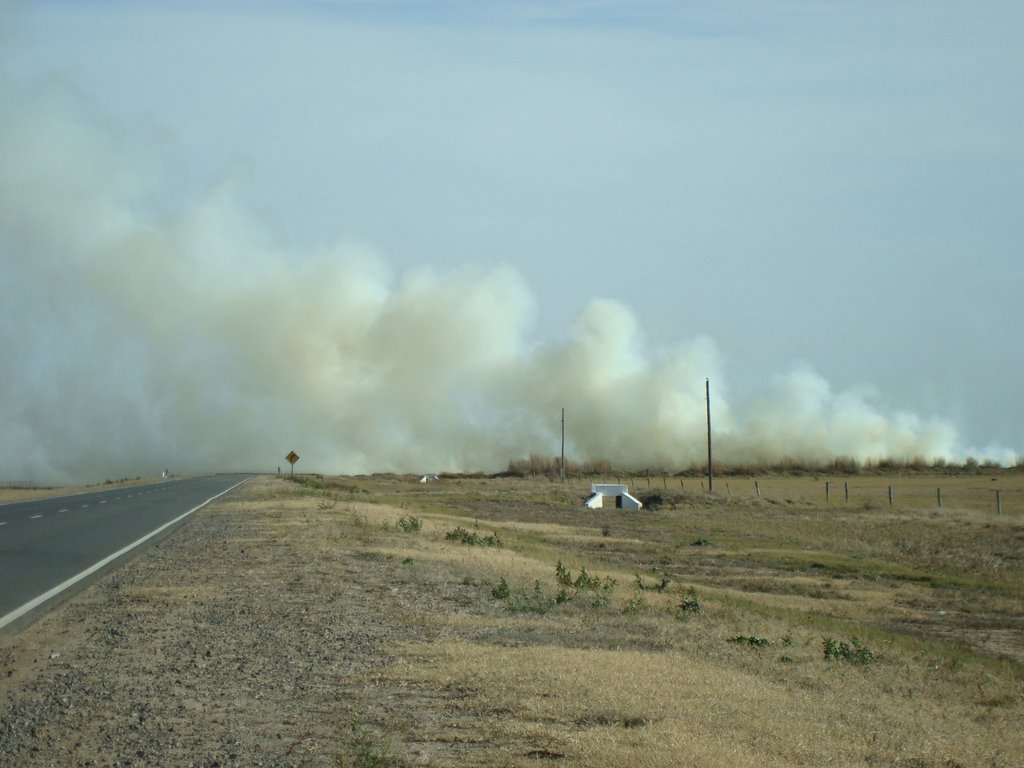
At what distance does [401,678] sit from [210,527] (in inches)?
832

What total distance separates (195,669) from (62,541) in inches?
669

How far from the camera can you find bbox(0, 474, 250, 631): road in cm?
1625

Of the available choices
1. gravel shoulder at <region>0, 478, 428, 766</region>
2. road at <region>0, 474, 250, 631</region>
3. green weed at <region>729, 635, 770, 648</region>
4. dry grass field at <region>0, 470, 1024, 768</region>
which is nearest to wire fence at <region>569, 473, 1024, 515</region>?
dry grass field at <region>0, 470, 1024, 768</region>

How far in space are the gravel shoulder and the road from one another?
2.32 ft

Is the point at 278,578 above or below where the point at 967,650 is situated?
above

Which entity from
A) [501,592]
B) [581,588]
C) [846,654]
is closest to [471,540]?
[581,588]

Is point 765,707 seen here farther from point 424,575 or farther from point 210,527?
point 210,527

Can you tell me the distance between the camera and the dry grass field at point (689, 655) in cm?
798

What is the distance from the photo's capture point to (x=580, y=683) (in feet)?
31.4

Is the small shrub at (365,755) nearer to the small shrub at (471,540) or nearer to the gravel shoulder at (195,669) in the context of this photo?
the gravel shoulder at (195,669)

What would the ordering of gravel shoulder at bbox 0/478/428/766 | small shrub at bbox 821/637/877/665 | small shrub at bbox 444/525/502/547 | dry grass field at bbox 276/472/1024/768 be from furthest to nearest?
small shrub at bbox 444/525/502/547 < small shrub at bbox 821/637/877/665 < dry grass field at bbox 276/472/1024/768 < gravel shoulder at bbox 0/478/428/766

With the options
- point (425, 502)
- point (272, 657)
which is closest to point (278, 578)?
point (272, 657)

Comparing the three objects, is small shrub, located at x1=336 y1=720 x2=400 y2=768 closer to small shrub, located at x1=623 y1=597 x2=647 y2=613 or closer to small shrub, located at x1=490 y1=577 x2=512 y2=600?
small shrub, located at x1=490 y1=577 x2=512 y2=600

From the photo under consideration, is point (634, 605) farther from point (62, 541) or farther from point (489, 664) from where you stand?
point (62, 541)
